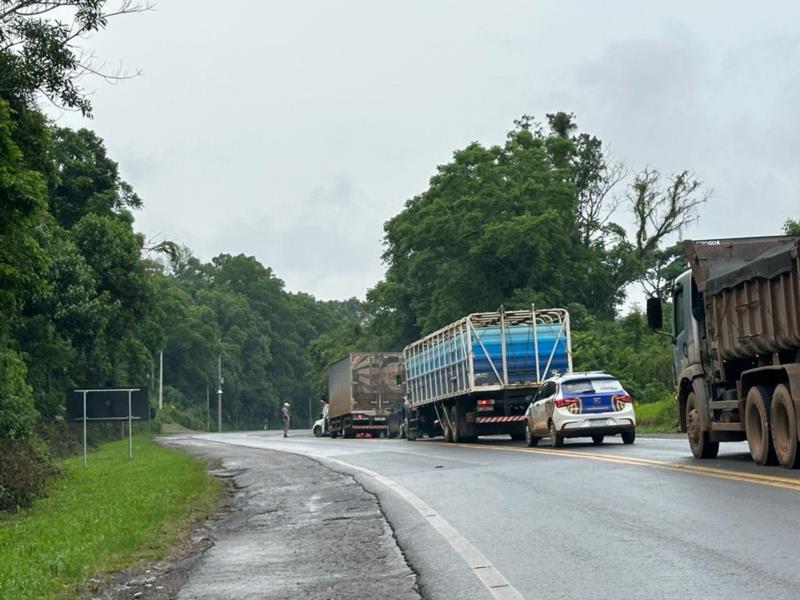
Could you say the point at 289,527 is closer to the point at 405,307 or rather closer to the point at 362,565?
the point at 362,565

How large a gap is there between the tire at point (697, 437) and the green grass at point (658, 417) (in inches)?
599

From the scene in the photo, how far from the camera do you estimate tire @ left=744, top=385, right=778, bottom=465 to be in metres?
15.6

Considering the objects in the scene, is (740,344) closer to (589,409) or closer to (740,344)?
(740,344)

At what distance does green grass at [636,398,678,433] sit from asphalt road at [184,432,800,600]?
15.2m

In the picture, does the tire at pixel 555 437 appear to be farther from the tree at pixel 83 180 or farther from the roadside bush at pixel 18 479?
the tree at pixel 83 180

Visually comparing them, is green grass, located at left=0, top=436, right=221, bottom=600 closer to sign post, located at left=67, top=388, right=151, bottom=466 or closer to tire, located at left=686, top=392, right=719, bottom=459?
sign post, located at left=67, top=388, right=151, bottom=466

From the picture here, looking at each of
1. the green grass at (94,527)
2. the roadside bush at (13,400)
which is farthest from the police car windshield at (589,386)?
the roadside bush at (13,400)

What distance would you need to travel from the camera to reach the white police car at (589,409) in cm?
2434

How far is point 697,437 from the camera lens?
18.3 metres

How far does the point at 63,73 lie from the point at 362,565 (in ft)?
47.8

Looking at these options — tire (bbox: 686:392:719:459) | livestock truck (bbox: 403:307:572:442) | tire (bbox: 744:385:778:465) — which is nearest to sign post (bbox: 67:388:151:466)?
livestock truck (bbox: 403:307:572:442)

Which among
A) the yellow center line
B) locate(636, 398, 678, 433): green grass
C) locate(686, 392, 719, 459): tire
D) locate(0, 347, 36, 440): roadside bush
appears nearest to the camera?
the yellow center line

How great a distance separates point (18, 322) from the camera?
37.2m

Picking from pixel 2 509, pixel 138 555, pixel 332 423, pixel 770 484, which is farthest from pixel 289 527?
pixel 332 423
